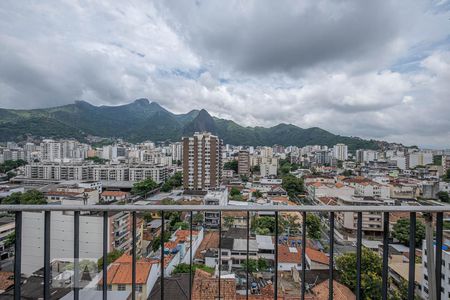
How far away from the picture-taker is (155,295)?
1.52 meters

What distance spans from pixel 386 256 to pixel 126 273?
152 centimetres

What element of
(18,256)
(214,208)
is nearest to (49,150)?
(18,256)

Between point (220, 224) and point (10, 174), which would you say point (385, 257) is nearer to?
point (220, 224)

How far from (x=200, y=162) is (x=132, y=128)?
112285mm

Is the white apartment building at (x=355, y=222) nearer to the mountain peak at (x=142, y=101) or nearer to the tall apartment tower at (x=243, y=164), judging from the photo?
the tall apartment tower at (x=243, y=164)

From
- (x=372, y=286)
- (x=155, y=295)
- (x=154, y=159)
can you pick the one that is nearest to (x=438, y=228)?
(x=372, y=286)

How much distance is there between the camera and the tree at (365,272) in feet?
5.00

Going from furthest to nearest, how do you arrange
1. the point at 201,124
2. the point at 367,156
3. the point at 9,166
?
the point at 201,124, the point at 367,156, the point at 9,166

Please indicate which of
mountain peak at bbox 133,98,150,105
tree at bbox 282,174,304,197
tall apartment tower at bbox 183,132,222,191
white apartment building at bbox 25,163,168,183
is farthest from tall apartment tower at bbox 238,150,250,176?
mountain peak at bbox 133,98,150,105

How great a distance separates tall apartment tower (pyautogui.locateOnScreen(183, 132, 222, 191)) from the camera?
31297 mm

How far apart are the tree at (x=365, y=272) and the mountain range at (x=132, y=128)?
96685 millimetres

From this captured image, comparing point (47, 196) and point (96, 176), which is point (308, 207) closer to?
point (47, 196)

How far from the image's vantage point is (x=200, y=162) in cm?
3153

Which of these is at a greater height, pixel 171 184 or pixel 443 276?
pixel 443 276
